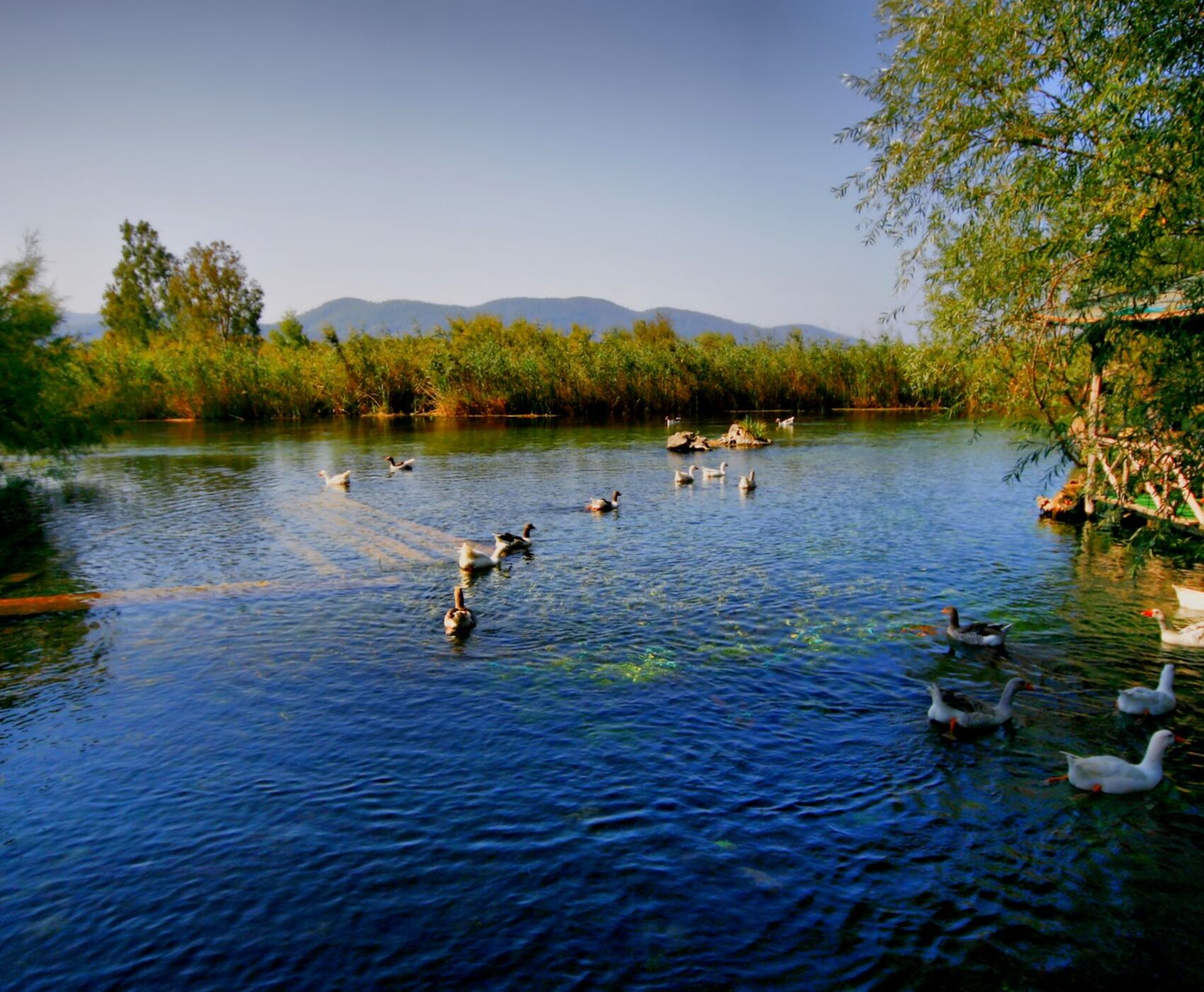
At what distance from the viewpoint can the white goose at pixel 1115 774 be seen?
9758mm

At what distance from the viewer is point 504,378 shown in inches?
3000

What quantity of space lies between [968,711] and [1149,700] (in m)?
2.74

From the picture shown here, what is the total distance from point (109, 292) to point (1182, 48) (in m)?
152

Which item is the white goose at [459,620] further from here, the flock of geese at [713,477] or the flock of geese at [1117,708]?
the flock of geese at [713,477]

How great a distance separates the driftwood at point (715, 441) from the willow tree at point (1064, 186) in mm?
27062

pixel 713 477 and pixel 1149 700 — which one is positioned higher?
pixel 713 477

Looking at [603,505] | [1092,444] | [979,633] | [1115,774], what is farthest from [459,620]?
[603,505]

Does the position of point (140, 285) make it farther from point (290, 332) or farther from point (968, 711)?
point (968, 711)

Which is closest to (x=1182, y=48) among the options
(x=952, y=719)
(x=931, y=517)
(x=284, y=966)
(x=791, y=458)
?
(x=952, y=719)

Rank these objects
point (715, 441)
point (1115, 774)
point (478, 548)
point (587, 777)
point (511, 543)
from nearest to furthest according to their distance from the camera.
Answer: point (1115, 774) → point (587, 777) → point (511, 543) → point (478, 548) → point (715, 441)

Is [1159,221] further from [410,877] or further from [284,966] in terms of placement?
[284,966]

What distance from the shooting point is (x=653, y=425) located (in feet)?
225


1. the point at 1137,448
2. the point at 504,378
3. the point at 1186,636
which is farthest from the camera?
the point at 504,378

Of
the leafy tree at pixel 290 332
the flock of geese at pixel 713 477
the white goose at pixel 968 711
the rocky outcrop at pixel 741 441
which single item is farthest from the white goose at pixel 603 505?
the leafy tree at pixel 290 332
